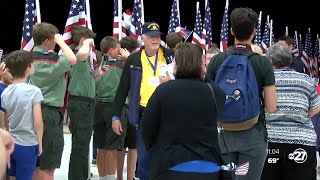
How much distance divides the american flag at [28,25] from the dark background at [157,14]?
11.5 meters

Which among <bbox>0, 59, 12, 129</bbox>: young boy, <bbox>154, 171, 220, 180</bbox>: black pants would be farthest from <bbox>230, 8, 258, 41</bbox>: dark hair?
<bbox>0, 59, 12, 129</bbox>: young boy

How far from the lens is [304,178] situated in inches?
193

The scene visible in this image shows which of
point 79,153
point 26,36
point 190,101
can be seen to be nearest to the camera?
point 190,101

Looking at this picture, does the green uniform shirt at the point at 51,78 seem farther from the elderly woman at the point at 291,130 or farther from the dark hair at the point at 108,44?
the elderly woman at the point at 291,130

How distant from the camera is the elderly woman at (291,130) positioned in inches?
194

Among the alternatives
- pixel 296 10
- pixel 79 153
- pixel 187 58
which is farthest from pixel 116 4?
pixel 296 10

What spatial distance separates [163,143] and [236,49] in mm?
1218

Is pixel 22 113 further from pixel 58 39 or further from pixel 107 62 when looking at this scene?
pixel 107 62

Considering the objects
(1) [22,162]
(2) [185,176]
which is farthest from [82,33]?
(2) [185,176]

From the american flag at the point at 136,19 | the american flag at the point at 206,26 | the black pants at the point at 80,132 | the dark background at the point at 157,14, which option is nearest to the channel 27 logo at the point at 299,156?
the black pants at the point at 80,132

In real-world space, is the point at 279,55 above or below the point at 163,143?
above

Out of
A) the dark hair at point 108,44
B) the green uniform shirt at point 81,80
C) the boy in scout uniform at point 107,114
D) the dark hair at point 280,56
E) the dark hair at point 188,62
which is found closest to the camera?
the dark hair at point 188,62

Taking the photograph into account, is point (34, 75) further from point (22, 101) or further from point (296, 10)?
point (296, 10)

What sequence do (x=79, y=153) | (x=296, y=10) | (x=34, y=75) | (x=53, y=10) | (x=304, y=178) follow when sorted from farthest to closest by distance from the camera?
(x=296, y=10)
(x=53, y=10)
(x=79, y=153)
(x=34, y=75)
(x=304, y=178)
